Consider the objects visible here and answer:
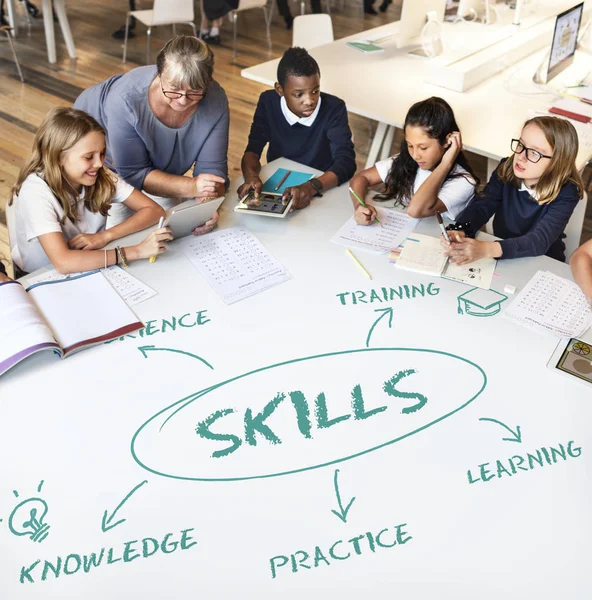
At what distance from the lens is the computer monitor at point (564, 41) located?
3.30 m

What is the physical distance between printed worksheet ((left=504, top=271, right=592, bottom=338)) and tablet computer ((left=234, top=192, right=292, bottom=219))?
784 millimetres

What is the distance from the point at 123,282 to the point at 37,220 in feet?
1.11

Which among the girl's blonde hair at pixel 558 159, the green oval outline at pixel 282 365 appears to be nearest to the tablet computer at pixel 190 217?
the green oval outline at pixel 282 365

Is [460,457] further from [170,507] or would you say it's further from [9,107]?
[9,107]

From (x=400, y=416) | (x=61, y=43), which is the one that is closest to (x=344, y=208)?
(x=400, y=416)

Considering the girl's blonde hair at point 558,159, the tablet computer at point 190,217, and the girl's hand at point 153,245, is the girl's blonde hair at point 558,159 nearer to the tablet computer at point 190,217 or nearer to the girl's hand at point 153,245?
the tablet computer at point 190,217

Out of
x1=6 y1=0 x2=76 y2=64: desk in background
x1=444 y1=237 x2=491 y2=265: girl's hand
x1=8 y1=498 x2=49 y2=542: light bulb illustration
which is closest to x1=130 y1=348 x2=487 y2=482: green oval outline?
x1=8 y1=498 x2=49 y2=542: light bulb illustration

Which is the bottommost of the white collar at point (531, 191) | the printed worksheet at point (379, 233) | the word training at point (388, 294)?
the word training at point (388, 294)

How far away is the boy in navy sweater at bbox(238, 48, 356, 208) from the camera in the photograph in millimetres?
2396

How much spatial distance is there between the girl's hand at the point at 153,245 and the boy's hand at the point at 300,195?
45 centimetres

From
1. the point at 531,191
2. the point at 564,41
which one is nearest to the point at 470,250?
the point at 531,191

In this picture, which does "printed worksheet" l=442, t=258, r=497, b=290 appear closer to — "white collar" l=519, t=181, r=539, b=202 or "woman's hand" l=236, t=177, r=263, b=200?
"white collar" l=519, t=181, r=539, b=202

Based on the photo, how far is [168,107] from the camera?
2.22 metres

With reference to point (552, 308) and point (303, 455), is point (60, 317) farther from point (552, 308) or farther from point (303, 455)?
point (552, 308)
